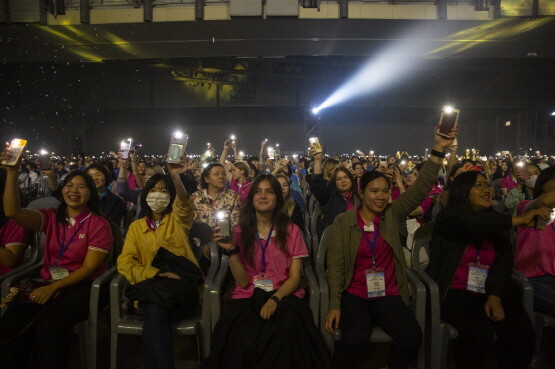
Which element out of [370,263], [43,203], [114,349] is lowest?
[114,349]

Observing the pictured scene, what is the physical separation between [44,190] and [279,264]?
8157 mm

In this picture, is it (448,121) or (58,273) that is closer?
(448,121)

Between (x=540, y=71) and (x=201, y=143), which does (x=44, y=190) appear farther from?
(x=540, y=71)

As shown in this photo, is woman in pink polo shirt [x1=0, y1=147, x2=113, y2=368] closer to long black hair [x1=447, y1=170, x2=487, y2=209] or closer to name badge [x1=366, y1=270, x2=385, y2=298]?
name badge [x1=366, y1=270, x2=385, y2=298]

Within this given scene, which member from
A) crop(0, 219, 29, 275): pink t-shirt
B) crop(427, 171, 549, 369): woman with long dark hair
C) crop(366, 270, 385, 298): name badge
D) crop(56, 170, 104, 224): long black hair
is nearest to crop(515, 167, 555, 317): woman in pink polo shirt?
crop(427, 171, 549, 369): woman with long dark hair

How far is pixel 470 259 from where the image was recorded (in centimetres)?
291

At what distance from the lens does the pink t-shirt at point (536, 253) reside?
306 centimetres

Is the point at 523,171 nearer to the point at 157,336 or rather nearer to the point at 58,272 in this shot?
the point at 157,336

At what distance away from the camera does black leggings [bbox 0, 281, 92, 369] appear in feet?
8.34

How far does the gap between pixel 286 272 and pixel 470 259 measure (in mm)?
1434

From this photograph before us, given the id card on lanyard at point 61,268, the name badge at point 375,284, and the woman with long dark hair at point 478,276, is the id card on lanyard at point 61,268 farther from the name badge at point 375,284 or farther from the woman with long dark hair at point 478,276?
the woman with long dark hair at point 478,276

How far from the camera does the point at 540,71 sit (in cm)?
1503

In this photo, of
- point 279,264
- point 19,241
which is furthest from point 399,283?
point 19,241

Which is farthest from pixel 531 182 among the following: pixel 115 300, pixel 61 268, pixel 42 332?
pixel 42 332
